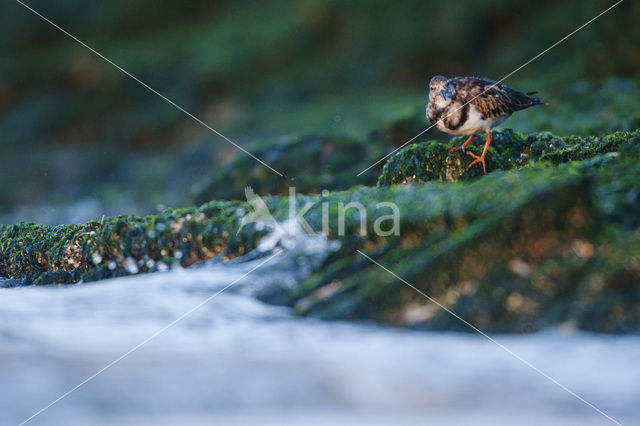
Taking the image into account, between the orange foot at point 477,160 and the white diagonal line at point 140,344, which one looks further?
the orange foot at point 477,160

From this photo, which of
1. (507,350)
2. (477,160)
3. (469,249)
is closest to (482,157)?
(477,160)

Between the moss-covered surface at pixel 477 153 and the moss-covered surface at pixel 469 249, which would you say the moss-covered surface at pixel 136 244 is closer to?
the moss-covered surface at pixel 469 249

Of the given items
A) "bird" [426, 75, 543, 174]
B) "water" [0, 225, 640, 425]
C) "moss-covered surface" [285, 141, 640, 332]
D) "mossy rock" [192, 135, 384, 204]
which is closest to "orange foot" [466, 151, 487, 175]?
"bird" [426, 75, 543, 174]

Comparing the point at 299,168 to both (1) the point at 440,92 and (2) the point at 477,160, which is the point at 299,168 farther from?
(2) the point at 477,160

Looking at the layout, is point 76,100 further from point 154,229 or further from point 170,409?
point 170,409

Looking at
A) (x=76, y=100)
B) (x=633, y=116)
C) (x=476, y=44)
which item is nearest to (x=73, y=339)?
(x=633, y=116)

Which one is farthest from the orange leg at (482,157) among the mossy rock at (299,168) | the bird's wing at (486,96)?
the mossy rock at (299,168)
